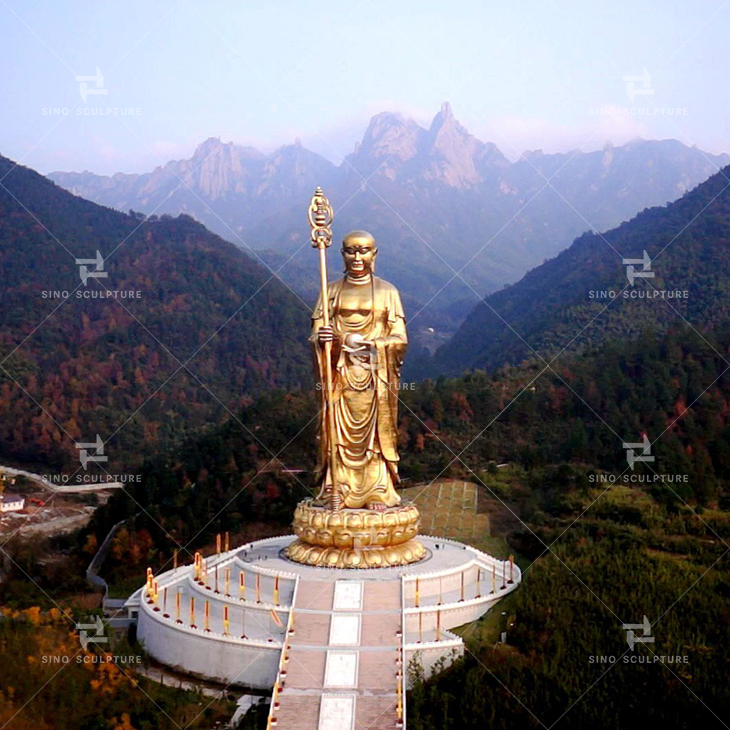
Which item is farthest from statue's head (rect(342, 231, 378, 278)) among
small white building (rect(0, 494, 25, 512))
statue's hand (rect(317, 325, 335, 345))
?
small white building (rect(0, 494, 25, 512))

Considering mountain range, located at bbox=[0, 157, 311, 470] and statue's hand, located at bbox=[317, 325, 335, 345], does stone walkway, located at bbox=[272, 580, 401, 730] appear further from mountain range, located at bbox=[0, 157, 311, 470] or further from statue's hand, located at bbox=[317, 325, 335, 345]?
mountain range, located at bbox=[0, 157, 311, 470]

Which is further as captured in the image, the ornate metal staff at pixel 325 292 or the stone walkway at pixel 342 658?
the ornate metal staff at pixel 325 292

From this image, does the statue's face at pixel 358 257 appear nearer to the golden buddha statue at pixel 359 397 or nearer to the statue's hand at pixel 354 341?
the golden buddha statue at pixel 359 397

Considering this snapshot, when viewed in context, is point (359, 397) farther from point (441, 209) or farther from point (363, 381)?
point (441, 209)

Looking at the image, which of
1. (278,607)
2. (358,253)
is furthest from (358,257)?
(278,607)

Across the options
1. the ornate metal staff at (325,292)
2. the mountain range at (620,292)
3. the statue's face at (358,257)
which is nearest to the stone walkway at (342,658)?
the ornate metal staff at (325,292)

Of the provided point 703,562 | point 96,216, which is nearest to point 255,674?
point 703,562
